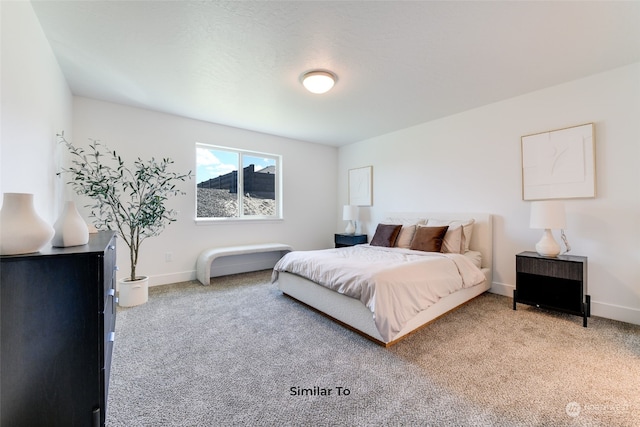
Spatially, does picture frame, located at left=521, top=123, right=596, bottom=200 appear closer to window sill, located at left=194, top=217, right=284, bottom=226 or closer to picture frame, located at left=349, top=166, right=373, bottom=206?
picture frame, located at left=349, top=166, right=373, bottom=206

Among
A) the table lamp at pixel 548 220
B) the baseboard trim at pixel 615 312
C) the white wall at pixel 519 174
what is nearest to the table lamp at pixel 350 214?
the white wall at pixel 519 174

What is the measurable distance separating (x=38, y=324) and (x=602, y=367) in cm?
331

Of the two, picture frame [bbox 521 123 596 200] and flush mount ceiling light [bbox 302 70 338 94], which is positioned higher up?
flush mount ceiling light [bbox 302 70 338 94]

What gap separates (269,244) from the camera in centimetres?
452

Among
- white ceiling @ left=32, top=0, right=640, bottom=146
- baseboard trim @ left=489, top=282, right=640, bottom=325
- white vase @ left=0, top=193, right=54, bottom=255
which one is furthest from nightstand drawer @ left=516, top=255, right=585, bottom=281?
white vase @ left=0, top=193, right=54, bottom=255

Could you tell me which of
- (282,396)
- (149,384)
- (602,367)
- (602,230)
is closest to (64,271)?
(149,384)

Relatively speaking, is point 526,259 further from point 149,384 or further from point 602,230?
point 149,384

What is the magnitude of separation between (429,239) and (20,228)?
352 cm

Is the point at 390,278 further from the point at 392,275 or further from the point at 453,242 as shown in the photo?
the point at 453,242

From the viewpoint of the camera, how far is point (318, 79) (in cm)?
257

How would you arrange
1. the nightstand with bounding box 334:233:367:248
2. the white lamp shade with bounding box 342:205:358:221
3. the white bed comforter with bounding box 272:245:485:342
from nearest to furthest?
the white bed comforter with bounding box 272:245:485:342 < the nightstand with bounding box 334:233:367:248 < the white lamp shade with bounding box 342:205:358:221

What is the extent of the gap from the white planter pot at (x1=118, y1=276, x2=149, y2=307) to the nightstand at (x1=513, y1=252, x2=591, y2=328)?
418 centimetres

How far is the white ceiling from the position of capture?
1.81m

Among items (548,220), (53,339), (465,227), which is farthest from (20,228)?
(465,227)
